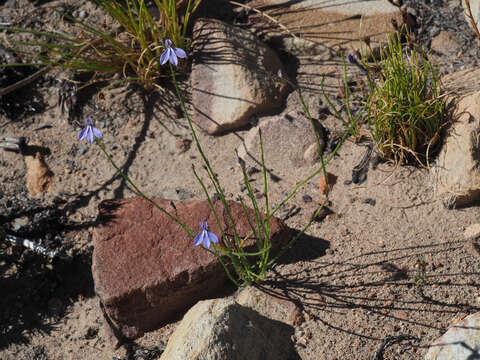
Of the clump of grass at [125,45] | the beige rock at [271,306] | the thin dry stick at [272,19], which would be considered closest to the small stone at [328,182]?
the beige rock at [271,306]

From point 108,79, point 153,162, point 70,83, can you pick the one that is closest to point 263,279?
point 153,162

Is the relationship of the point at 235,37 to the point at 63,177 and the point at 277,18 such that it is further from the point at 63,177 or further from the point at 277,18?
the point at 63,177

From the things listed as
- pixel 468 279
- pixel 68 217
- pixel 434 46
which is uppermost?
pixel 434 46

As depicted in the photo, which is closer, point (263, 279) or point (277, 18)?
point (263, 279)

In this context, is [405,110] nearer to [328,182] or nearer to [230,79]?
[328,182]

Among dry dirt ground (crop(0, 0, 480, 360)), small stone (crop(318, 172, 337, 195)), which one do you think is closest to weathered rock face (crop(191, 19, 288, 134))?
dry dirt ground (crop(0, 0, 480, 360))

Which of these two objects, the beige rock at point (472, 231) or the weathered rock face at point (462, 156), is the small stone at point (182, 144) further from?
the beige rock at point (472, 231)

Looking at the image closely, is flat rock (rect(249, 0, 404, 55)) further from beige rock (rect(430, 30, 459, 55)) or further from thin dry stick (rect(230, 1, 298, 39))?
beige rock (rect(430, 30, 459, 55))
